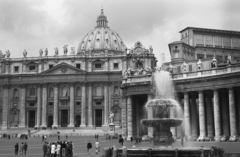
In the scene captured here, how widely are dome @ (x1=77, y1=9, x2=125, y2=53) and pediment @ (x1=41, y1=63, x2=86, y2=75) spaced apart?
38.8m

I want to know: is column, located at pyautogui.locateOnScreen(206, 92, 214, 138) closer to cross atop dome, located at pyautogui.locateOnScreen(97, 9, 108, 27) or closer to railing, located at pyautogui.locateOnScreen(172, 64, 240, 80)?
railing, located at pyautogui.locateOnScreen(172, 64, 240, 80)

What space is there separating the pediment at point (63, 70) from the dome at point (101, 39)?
38.8 metres

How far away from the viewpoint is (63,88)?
12062cm

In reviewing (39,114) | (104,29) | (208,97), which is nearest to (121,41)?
(104,29)

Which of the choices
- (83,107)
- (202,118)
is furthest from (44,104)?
(202,118)

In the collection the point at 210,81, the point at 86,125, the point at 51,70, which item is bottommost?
the point at 86,125

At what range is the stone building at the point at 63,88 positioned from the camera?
387 ft

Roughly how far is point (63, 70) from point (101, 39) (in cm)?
4697

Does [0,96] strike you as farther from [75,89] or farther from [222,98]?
[222,98]

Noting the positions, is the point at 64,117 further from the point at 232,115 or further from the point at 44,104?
the point at 232,115

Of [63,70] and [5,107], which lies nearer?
[63,70]

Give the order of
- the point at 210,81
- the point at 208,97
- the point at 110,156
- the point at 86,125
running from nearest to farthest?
1. the point at 110,156
2. the point at 210,81
3. the point at 208,97
4. the point at 86,125

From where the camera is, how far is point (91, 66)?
12044 cm

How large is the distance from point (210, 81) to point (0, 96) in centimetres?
9089
